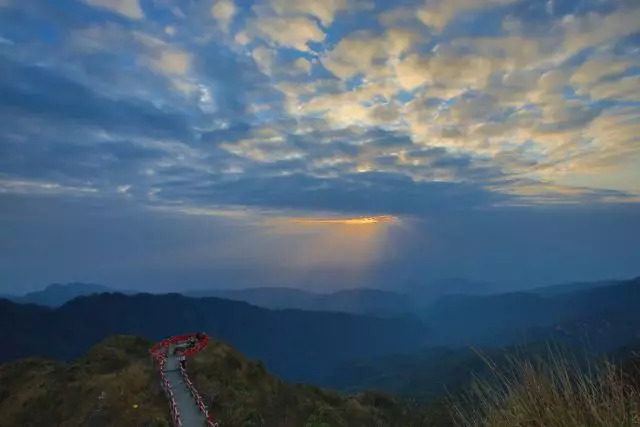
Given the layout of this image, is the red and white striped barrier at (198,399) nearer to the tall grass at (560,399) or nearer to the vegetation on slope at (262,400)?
the vegetation on slope at (262,400)

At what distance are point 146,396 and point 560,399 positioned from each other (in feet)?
78.5

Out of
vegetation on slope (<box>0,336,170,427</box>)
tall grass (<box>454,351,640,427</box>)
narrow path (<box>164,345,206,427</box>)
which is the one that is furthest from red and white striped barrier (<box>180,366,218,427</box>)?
tall grass (<box>454,351,640,427</box>)

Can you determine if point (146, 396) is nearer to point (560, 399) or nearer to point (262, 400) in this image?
point (262, 400)

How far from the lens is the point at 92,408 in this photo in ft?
82.1

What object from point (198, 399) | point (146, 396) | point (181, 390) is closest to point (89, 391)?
point (146, 396)

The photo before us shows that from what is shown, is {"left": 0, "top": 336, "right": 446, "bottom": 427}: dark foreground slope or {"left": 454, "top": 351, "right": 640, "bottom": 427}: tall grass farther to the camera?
{"left": 0, "top": 336, "right": 446, "bottom": 427}: dark foreground slope

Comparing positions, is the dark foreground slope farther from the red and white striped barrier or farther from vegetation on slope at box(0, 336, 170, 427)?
the red and white striped barrier

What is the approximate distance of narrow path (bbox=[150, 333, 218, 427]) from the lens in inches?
777

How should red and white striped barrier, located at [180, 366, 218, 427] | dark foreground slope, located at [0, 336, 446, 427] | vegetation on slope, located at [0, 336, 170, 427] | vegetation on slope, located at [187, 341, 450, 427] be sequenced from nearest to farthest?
red and white striped barrier, located at [180, 366, 218, 427]
vegetation on slope, located at [0, 336, 170, 427]
dark foreground slope, located at [0, 336, 446, 427]
vegetation on slope, located at [187, 341, 450, 427]

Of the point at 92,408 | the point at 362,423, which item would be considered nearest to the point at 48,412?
the point at 92,408

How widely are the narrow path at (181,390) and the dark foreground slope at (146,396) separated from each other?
0.61 meters

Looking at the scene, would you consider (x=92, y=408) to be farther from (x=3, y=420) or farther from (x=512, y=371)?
(x=512, y=371)

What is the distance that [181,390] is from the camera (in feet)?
81.4

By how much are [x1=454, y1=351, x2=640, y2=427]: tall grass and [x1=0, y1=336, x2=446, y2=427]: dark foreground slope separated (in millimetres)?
18480
